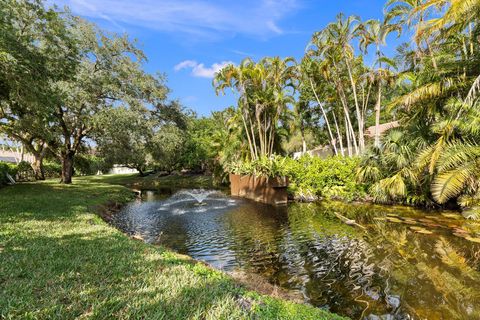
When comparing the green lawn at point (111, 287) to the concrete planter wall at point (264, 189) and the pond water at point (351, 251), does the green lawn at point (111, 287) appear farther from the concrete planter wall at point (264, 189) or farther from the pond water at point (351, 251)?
the concrete planter wall at point (264, 189)

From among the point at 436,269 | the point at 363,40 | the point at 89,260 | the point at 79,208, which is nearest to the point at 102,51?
the point at 79,208

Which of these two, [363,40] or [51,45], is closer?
[51,45]

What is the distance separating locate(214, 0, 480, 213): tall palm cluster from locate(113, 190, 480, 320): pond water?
147 cm

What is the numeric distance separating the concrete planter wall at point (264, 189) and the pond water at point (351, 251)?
256 cm

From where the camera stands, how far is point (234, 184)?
20141 mm

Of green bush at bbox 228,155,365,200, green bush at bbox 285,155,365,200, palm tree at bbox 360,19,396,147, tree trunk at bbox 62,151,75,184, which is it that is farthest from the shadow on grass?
tree trunk at bbox 62,151,75,184

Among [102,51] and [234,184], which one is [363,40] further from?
[102,51]

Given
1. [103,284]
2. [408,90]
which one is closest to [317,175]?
[408,90]

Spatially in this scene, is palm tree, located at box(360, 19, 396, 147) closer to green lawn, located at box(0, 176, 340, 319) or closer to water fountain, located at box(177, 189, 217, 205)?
water fountain, located at box(177, 189, 217, 205)

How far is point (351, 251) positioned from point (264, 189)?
9.35 metres

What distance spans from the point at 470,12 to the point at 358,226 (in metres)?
7.14

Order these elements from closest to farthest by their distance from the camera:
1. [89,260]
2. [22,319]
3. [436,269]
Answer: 1. [22,319]
2. [89,260]
3. [436,269]

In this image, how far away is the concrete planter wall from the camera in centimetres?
1559

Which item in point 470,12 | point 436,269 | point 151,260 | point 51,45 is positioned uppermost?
point 51,45
